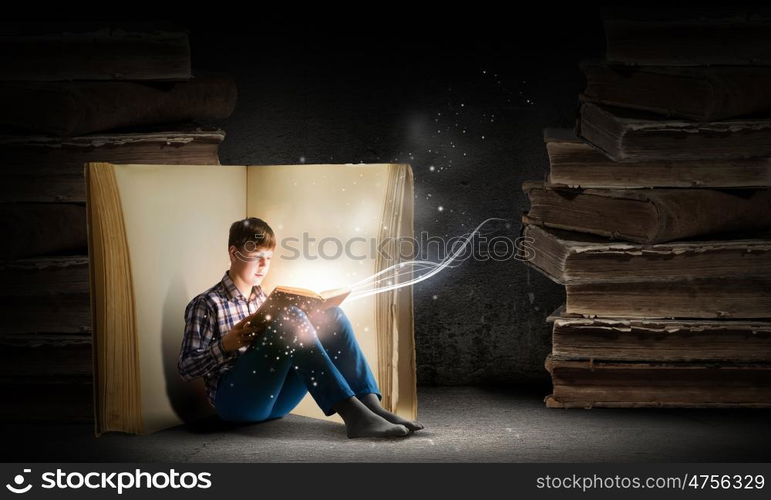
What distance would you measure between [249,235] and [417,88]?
1152 millimetres

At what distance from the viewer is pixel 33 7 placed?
427 cm

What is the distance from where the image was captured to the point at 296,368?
358cm

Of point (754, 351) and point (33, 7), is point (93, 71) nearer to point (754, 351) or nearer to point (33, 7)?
point (33, 7)

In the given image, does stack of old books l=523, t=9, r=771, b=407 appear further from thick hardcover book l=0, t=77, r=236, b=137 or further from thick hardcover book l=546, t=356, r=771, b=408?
thick hardcover book l=0, t=77, r=236, b=137

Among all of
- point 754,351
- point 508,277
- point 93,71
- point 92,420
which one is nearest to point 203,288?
point 92,420

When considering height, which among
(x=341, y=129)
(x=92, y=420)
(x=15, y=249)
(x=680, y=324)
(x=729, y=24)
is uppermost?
(x=729, y=24)

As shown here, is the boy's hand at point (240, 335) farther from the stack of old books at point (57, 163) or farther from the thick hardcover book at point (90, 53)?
the thick hardcover book at point (90, 53)

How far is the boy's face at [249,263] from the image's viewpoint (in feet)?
12.2

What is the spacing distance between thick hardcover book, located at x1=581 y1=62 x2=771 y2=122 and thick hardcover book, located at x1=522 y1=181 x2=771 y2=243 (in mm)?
319

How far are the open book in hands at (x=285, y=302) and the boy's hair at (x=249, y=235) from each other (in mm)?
237

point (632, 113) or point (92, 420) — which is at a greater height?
point (632, 113)

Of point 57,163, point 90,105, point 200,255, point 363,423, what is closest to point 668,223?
point 363,423

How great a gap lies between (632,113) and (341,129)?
4.01ft

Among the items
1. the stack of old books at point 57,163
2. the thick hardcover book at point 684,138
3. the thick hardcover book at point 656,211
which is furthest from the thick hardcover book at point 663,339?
the stack of old books at point 57,163
